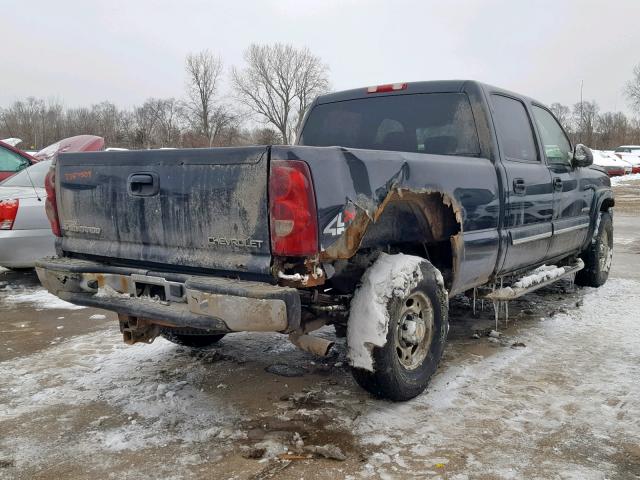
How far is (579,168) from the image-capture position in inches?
221

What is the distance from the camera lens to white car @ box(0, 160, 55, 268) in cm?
632

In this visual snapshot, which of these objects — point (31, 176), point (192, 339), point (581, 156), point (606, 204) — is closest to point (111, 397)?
point (192, 339)

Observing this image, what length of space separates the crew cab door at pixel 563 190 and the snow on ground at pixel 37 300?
471 centimetres

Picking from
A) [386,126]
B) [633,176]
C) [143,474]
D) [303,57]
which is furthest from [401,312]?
[303,57]

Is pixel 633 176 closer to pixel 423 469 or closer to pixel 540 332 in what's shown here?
pixel 540 332

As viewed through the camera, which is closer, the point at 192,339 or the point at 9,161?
the point at 192,339

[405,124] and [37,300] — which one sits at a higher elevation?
[405,124]

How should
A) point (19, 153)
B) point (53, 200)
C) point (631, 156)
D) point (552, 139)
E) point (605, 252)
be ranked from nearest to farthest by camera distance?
point (53, 200), point (552, 139), point (605, 252), point (19, 153), point (631, 156)

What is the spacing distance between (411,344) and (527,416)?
2.43 ft

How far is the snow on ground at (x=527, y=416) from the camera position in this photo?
266 centimetres

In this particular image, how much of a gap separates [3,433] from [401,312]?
2250 millimetres

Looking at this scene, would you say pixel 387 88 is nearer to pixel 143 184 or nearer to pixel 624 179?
pixel 143 184

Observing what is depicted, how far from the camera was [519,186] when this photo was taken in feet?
14.1

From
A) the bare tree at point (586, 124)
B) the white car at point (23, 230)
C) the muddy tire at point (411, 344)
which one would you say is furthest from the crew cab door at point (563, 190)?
the bare tree at point (586, 124)
